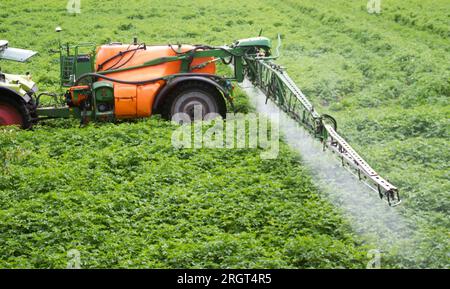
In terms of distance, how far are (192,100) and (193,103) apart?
0.23ft

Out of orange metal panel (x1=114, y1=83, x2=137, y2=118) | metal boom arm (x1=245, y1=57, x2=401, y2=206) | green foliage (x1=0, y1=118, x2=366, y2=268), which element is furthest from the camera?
orange metal panel (x1=114, y1=83, x2=137, y2=118)

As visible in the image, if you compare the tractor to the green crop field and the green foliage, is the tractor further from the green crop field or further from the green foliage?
the green foliage

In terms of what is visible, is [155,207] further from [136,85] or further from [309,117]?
[136,85]

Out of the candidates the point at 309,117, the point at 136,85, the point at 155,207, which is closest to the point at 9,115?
the point at 136,85

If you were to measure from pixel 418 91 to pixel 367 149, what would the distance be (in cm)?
468

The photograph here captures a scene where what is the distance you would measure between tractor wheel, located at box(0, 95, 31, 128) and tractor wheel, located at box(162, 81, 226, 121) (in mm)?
2943

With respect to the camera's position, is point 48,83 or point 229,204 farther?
point 48,83

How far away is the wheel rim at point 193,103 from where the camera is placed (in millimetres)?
16625

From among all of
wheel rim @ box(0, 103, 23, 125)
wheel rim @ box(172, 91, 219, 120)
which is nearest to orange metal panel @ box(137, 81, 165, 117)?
wheel rim @ box(172, 91, 219, 120)

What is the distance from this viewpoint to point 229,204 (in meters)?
12.9

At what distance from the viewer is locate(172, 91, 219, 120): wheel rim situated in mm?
16625
